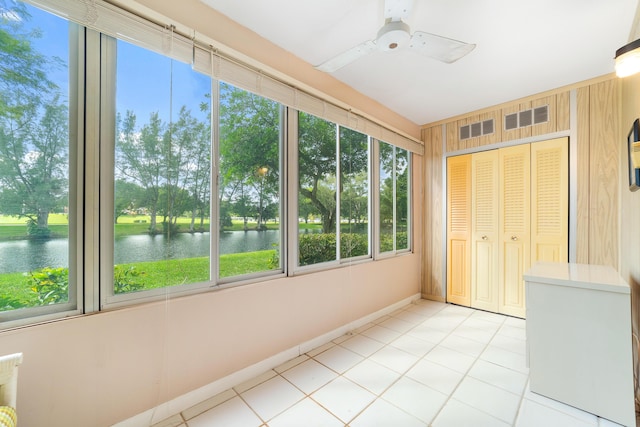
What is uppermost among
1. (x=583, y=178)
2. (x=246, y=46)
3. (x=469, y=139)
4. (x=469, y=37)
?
(x=469, y=37)

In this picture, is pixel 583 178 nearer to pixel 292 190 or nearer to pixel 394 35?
pixel 394 35

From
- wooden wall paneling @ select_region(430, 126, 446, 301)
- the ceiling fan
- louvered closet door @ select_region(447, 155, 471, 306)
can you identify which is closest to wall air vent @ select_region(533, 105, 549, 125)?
louvered closet door @ select_region(447, 155, 471, 306)

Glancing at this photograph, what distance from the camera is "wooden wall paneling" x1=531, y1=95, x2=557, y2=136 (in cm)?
293

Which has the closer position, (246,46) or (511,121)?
(246,46)

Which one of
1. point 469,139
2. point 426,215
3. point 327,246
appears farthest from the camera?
point 426,215

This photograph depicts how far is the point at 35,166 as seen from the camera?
1.28 metres

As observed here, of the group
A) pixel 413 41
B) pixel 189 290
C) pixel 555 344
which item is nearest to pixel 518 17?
pixel 413 41

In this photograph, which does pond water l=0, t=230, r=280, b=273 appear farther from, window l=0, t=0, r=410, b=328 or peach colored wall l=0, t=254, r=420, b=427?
peach colored wall l=0, t=254, r=420, b=427

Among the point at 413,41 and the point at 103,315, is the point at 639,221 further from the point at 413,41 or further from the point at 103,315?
the point at 103,315

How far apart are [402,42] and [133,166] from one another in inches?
70.0

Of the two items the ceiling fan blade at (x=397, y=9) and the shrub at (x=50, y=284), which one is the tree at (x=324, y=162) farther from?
the shrub at (x=50, y=284)

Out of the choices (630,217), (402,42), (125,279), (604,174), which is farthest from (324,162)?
(604,174)

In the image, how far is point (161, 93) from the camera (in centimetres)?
164

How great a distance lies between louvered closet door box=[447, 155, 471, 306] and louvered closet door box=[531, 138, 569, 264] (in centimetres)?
70
